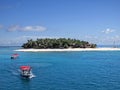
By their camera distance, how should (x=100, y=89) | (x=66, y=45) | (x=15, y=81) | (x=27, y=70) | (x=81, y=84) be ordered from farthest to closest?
(x=66, y=45) < (x=27, y=70) < (x=15, y=81) < (x=81, y=84) < (x=100, y=89)

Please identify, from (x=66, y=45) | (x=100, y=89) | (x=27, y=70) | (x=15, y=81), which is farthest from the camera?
(x=66, y=45)

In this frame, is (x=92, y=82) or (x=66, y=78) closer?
(x=92, y=82)

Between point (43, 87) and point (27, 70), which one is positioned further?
point (27, 70)

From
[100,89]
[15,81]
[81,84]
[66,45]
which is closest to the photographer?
[100,89]

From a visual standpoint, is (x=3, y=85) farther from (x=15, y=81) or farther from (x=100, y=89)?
(x=100, y=89)

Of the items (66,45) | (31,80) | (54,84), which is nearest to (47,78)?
(31,80)

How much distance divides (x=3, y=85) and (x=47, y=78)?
33.6ft

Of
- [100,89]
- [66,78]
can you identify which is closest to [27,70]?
[66,78]

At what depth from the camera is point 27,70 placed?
57.5 meters

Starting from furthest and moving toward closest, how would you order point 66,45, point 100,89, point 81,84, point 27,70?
point 66,45 → point 27,70 → point 81,84 → point 100,89

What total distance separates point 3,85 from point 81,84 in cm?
1393

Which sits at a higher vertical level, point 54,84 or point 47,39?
point 47,39

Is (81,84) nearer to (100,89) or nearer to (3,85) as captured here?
(100,89)

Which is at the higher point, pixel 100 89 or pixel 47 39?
pixel 47 39
